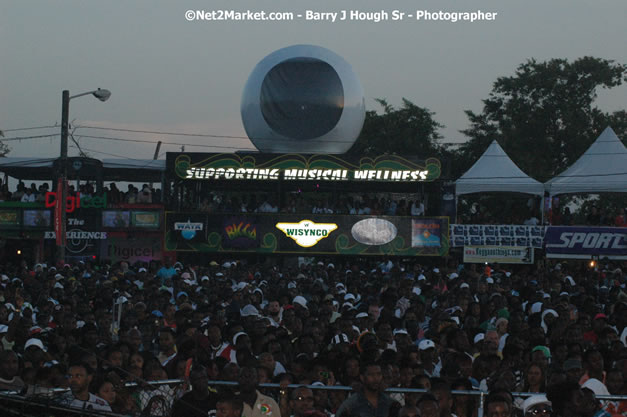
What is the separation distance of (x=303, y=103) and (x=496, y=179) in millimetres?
7655

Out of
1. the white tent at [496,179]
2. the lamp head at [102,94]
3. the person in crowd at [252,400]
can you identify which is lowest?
the person in crowd at [252,400]

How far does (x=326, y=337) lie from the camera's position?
13352 millimetres

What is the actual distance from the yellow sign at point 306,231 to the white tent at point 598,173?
774cm

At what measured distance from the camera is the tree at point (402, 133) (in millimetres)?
56719

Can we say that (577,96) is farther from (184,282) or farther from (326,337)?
(326,337)

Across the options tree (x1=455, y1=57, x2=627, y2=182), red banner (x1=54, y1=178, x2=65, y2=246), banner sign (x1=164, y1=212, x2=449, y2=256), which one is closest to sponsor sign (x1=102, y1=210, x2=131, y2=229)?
banner sign (x1=164, y1=212, x2=449, y2=256)

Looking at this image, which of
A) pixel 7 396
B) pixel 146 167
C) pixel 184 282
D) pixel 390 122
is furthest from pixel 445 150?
pixel 7 396

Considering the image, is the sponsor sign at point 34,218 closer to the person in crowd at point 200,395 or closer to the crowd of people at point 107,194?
the crowd of people at point 107,194

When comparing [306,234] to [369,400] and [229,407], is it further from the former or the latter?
[229,407]

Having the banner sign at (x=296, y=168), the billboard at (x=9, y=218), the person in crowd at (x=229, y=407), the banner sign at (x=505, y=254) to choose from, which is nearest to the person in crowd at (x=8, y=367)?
the person in crowd at (x=229, y=407)

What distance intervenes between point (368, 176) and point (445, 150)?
77.3ft

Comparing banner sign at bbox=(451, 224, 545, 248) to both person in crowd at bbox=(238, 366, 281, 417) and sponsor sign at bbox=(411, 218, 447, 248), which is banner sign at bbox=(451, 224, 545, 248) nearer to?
sponsor sign at bbox=(411, 218, 447, 248)

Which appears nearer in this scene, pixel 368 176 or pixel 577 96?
pixel 368 176

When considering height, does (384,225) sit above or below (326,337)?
above
